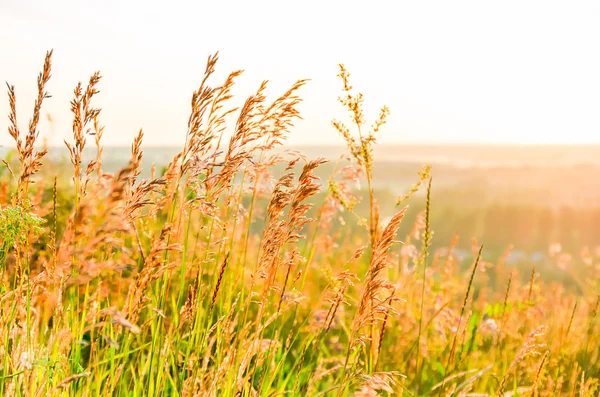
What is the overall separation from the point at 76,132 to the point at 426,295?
4.05m

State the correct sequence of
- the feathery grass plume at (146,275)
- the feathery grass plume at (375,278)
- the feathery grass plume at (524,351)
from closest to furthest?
the feathery grass plume at (146,275) < the feathery grass plume at (375,278) < the feathery grass plume at (524,351)

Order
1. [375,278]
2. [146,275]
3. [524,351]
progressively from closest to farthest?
[146,275] < [375,278] < [524,351]

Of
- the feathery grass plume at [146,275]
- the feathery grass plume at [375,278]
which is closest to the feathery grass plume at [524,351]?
the feathery grass plume at [375,278]

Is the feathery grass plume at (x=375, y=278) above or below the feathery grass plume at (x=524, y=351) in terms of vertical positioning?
above

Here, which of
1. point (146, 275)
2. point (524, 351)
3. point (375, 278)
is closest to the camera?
point (146, 275)

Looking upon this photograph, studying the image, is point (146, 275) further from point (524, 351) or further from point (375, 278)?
point (524, 351)

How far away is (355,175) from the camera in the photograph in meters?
3.57

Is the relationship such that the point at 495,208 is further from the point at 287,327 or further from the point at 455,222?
the point at 287,327

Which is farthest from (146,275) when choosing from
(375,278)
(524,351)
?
(524,351)

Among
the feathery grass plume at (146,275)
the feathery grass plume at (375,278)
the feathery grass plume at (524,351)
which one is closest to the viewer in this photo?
the feathery grass plume at (146,275)

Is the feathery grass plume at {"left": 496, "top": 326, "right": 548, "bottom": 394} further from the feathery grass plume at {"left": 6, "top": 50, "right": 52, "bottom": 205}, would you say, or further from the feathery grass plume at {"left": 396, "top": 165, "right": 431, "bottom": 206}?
the feathery grass plume at {"left": 6, "top": 50, "right": 52, "bottom": 205}

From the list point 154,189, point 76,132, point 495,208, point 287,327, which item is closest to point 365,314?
point 154,189

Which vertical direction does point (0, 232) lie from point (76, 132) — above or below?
below

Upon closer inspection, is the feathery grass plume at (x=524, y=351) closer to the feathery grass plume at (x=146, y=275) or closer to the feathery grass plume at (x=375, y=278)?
the feathery grass plume at (x=375, y=278)
